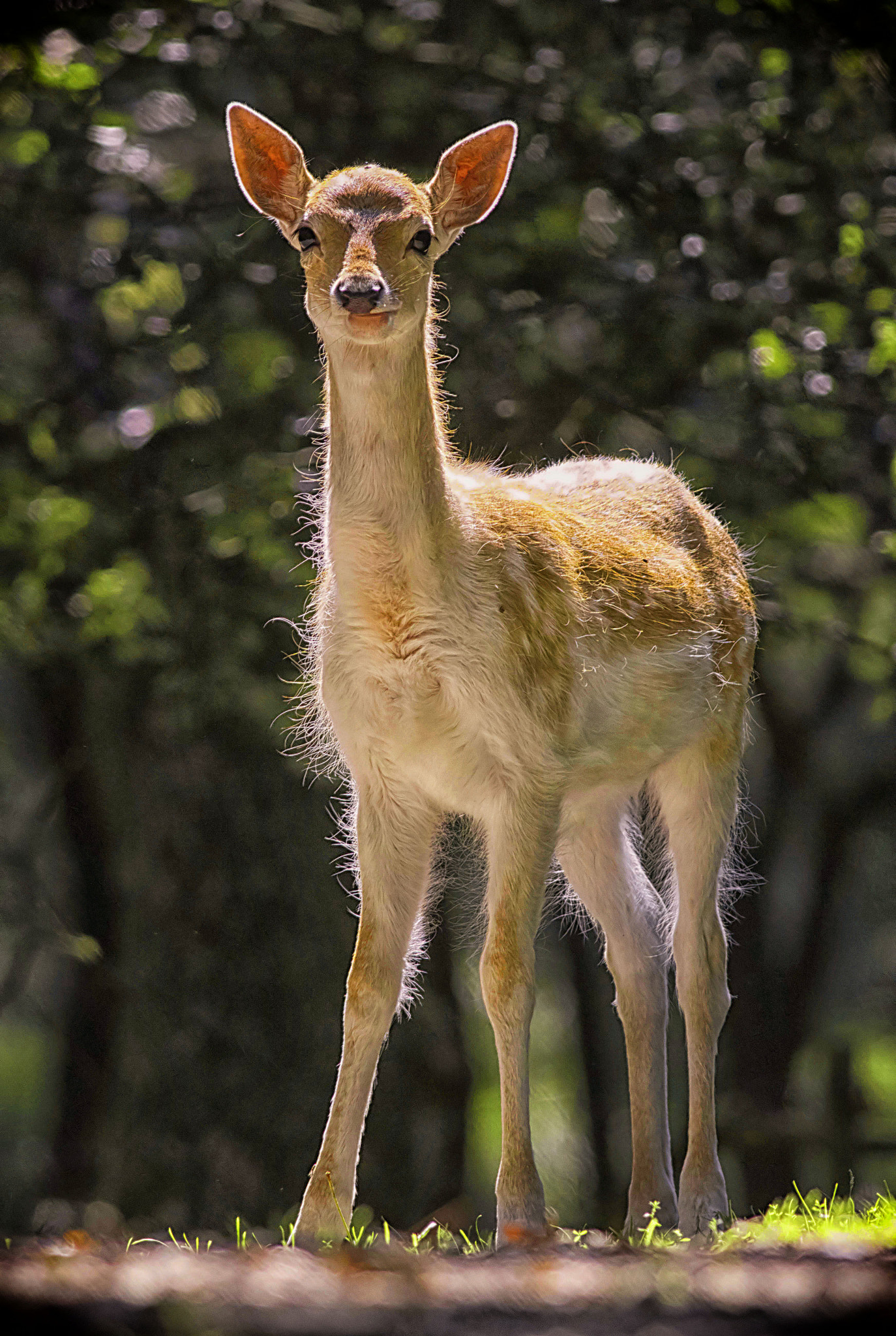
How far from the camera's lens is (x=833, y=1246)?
3.93m

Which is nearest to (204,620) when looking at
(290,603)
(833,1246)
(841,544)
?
(290,603)

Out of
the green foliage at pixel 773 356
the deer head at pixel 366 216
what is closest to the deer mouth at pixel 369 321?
the deer head at pixel 366 216

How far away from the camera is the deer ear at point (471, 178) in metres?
5.86

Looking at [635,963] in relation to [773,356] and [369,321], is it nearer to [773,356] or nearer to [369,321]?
[369,321]

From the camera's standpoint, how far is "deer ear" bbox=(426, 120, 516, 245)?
231 inches

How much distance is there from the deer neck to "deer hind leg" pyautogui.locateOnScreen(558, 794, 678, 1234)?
1.55 m

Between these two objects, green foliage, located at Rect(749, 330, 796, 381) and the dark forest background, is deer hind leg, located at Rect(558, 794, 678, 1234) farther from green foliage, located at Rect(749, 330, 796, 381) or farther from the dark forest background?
green foliage, located at Rect(749, 330, 796, 381)

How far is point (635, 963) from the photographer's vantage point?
693cm

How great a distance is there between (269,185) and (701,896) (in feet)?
11.2

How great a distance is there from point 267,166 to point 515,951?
3047 mm

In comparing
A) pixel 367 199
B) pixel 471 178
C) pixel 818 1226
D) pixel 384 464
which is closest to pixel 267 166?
pixel 367 199

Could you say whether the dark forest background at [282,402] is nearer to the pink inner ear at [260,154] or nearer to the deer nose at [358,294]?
the pink inner ear at [260,154]

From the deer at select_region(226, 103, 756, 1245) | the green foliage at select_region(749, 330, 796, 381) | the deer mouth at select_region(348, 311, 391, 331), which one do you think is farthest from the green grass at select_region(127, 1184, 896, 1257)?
the green foliage at select_region(749, 330, 796, 381)

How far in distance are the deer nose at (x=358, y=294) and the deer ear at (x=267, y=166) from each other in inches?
38.9
